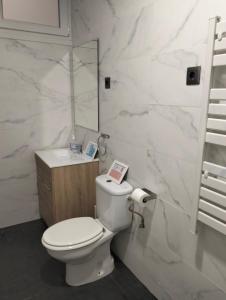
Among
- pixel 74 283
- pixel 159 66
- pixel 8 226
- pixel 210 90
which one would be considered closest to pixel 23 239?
pixel 8 226

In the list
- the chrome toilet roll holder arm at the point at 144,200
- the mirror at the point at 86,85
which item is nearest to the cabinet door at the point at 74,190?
the mirror at the point at 86,85

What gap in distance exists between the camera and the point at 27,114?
96.0 inches

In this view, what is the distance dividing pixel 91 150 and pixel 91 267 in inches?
39.3

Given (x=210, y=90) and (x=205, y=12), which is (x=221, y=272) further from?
(x=205, y=12)

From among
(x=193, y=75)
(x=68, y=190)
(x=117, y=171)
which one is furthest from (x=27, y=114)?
(x=193, y=75)

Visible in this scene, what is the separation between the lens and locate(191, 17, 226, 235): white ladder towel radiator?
1056mm

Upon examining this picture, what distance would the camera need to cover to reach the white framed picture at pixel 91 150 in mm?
2277

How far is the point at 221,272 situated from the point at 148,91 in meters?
1.09

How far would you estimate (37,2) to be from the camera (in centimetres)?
231

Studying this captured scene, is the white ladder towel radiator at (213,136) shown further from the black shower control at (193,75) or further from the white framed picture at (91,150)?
the white framed picture at (91,150)

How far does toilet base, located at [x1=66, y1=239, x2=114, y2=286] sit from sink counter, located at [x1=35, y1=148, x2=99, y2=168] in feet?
2.43

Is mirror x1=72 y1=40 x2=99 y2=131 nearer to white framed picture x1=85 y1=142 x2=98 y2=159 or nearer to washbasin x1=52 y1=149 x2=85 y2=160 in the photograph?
white framed picture x1=85 y1=142 x2=98 y2=159

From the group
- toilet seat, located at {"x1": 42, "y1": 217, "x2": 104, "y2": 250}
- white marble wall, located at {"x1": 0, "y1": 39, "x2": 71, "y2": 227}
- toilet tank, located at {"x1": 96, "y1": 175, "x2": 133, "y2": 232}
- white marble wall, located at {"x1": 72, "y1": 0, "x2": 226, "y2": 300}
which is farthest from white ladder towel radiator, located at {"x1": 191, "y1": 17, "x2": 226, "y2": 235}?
white marble wall, located at {"x1": 0, "y1": 39, "x2": 71, "y2": 227}

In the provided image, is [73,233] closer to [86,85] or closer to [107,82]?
[107,82]
